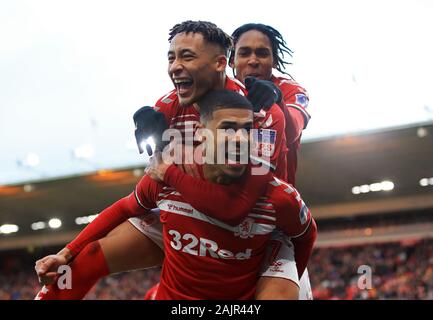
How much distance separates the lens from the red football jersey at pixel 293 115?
330 cm

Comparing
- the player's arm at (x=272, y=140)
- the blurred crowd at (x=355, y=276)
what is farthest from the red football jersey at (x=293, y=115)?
the blurred crowd at (x=355, y=276)

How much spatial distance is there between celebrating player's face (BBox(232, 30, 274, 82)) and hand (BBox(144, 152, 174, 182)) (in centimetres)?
103

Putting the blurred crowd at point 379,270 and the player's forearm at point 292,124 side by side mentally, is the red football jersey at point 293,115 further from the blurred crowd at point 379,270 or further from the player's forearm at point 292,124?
the blurred crowd at point 379,270

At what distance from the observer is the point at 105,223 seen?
9.86 feet

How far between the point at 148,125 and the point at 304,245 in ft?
3.27

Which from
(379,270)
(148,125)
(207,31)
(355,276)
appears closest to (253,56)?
(207,31)

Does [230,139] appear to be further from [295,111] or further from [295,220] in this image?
[295,111]

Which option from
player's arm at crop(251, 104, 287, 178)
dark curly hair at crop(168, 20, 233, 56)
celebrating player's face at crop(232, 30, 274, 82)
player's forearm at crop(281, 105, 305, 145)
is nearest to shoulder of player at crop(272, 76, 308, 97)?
celebrating player's face at crop(232, 30, 274, 82)

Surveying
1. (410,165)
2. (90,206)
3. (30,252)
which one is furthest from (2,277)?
(410,165)

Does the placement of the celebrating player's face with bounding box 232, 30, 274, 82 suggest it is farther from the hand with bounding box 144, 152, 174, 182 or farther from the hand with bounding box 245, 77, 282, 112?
the hand with bounding box 144, 152, 174, 182

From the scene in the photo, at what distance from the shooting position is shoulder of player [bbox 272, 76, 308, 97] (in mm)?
3724
